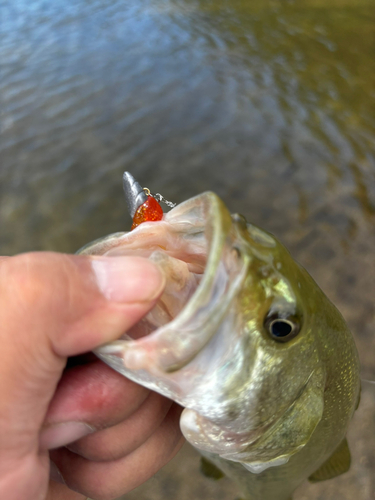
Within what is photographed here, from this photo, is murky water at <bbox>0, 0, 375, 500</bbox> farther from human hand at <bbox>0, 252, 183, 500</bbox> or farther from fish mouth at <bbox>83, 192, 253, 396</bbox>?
fish mouth at <bbox>83, 192, 253, 396</bbox>

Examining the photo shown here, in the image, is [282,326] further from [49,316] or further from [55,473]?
[55,473]

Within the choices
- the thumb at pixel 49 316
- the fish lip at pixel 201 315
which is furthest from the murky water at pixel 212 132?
the fish lip at pixel 201 315

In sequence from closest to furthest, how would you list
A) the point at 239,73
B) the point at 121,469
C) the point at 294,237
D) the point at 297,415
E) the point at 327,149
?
the point at 297,415
the point at 121,469
the point at 294,237
the point at 327,149
the point at 239,73

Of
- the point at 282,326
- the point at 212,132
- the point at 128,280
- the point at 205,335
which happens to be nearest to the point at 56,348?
the point at 128,280

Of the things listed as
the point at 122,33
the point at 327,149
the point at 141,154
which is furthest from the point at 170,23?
the point at 327,149

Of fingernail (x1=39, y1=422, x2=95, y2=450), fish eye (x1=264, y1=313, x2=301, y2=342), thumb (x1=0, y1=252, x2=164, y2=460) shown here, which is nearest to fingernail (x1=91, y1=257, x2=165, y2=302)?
thumb (x1=0, y1=252, x2=164, y2=460)

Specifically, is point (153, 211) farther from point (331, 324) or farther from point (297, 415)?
point (297, 415)

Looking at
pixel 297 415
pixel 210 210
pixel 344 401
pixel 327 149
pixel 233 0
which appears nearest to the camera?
pixel 210 210
